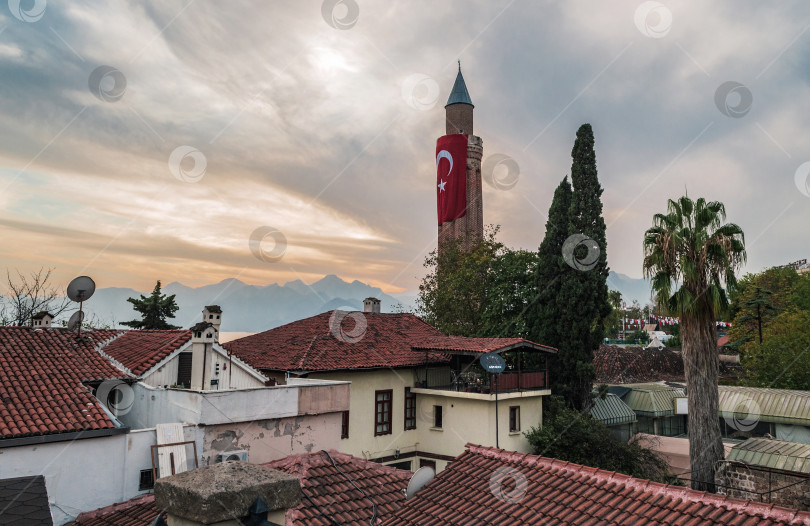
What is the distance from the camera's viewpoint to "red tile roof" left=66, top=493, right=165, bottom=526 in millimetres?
9633

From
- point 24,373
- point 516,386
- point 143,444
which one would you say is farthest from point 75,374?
point 516,386

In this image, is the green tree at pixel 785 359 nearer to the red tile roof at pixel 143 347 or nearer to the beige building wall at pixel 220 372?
the beige building wall at pixel 220 372

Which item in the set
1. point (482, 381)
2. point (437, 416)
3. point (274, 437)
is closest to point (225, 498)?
point (274, 437)

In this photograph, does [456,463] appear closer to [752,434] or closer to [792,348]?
[752,434]

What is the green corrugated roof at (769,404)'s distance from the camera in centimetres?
2523

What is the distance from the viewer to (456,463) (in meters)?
9.92

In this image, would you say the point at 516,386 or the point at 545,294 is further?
the point at 545,294

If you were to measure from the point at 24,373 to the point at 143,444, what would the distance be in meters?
3.39

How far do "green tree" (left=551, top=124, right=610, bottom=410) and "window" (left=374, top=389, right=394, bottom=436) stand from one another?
338 inches

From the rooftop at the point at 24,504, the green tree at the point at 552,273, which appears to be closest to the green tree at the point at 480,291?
the green tree at the point at 552,273

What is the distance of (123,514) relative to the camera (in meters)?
10.2

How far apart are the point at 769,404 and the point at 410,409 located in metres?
18.3

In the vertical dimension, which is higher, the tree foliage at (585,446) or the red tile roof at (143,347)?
the red tile roof at (143,347)

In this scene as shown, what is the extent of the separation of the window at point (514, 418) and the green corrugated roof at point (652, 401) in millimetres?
13323
